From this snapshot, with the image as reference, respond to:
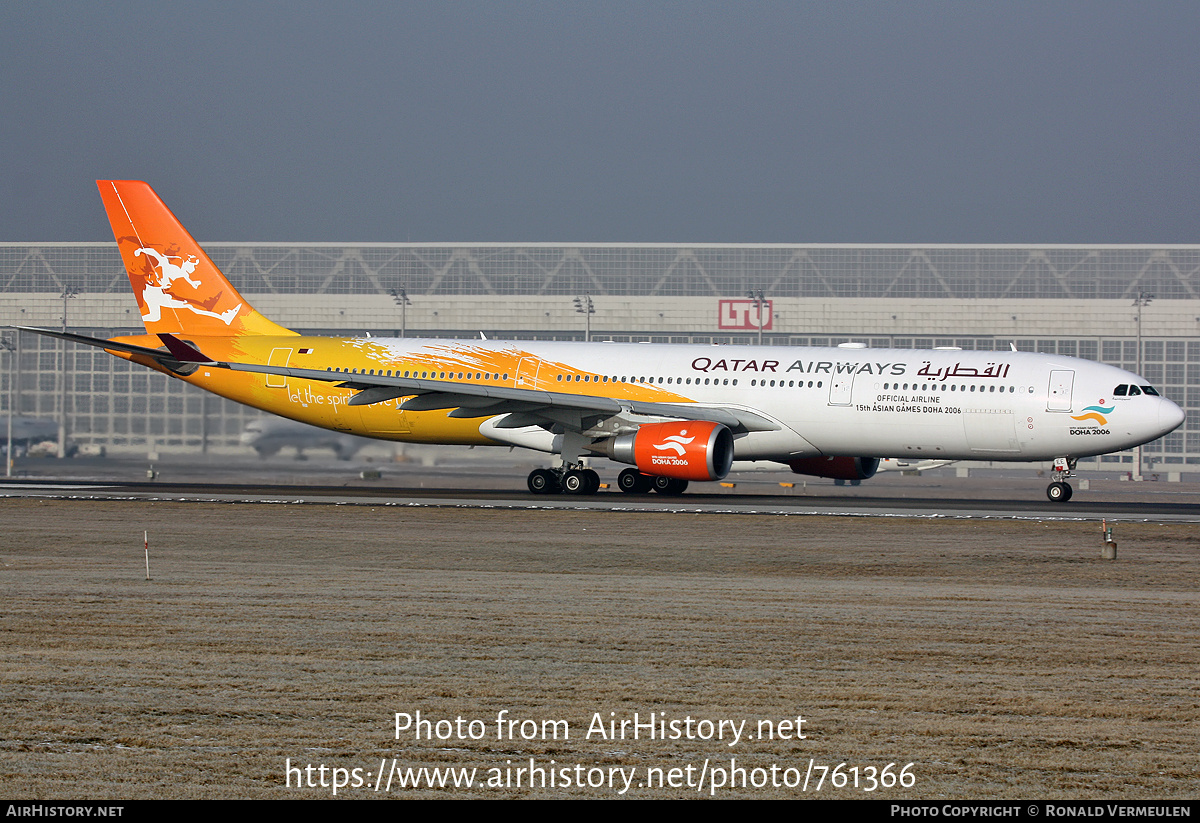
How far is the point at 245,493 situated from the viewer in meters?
31.6

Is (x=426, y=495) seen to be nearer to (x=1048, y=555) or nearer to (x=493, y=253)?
(x=1048, y=555)

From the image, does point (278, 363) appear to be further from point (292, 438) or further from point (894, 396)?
point (894, 396)

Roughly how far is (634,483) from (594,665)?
21928mm

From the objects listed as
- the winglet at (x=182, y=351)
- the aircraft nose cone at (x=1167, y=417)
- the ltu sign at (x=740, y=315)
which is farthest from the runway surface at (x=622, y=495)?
the ltu sign at (x=740, y=315)

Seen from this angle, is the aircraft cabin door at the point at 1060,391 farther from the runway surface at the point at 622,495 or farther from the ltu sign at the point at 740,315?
the ltu sign at the point at 740,315

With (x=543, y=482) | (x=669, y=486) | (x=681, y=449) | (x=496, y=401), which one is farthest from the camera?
(x=669, y=486)

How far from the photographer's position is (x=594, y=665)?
10562 mm

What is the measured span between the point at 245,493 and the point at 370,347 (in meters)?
5.37

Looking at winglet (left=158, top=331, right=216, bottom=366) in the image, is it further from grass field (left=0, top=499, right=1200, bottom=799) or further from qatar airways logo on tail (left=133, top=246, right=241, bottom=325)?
grass field (left=0, top=499, right=1200, bottom=799)

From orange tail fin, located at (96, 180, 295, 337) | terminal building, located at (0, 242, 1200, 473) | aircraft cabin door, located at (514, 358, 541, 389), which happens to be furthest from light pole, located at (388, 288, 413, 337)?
aircraft cabin door, located at (514, 358, 541, 389)

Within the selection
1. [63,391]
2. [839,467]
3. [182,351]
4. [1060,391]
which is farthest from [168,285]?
[1060,391]

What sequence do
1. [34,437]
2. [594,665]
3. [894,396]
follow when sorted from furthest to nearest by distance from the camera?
[34,437] < [894,396] < [594,665]

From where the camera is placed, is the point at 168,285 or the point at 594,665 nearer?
the point at 594,665

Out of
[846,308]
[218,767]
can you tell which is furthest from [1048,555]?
[846,308]
